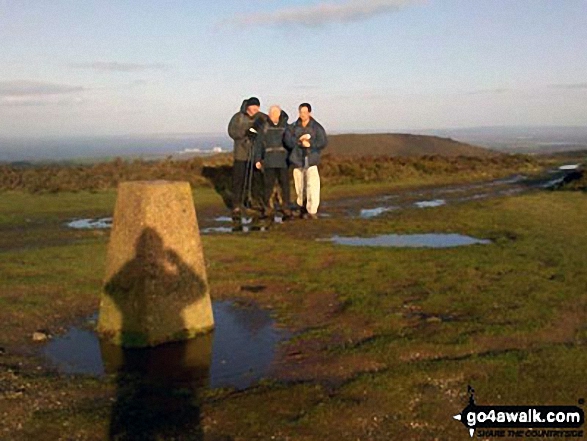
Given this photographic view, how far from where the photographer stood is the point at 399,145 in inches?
2383

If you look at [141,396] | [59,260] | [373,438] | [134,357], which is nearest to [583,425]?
[373,438]

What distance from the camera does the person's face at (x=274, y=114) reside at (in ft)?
56.3

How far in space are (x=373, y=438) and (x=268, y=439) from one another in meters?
0.77

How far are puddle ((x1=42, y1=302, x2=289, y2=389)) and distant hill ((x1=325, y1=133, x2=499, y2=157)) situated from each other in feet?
157

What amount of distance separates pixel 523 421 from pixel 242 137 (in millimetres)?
13535

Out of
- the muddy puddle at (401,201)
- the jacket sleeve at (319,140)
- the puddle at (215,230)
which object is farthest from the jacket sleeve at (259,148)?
the puddle at (215,230)

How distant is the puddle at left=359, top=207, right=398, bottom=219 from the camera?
18375 mm

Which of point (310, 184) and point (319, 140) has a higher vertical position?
point (319, 140)

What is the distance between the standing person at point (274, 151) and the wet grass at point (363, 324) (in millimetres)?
2899

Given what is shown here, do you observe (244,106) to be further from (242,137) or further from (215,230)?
(215,230)

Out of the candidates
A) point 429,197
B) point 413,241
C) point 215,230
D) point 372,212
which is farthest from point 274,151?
point 429,197

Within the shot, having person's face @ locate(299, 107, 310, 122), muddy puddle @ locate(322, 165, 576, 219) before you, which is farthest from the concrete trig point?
muddy puddle @ locate(322, 165, 576, 219)

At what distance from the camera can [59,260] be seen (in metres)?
11.3

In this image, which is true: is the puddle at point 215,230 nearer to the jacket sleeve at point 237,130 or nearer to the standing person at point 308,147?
the standing person at point 308,147
